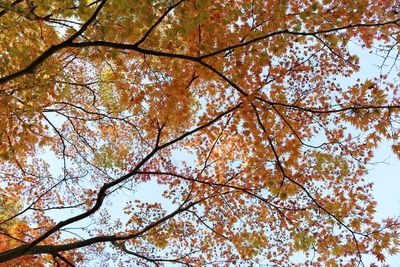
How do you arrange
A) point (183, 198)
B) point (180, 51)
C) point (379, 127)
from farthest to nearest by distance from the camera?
point (183, 198), point (180, 51), point (379, 127)

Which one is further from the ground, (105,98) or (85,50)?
(105,98)

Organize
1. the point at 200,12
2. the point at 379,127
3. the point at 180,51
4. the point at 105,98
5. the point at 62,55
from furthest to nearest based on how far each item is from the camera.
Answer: the point at 105,98 → the point at 62,55 → the point at 180,51 → the point at 379,127 → the point at 200,12

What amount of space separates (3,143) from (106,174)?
4.23 metres

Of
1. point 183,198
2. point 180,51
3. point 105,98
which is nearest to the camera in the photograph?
point 180,51

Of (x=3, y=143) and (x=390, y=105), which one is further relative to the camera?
(x=3, y=143)

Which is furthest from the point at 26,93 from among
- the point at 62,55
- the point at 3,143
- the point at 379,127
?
the point at 379,127

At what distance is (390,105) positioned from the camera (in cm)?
519

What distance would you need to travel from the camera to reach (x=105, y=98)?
1021 cm

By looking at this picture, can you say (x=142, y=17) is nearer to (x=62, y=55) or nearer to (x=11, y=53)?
(x=11, y=53)

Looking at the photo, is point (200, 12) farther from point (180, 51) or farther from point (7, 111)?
point (7, 111)

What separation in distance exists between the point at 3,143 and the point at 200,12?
445 centimetres

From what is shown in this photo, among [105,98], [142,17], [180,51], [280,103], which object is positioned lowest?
[280,103]

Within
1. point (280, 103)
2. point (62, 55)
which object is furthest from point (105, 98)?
point (280, 103)

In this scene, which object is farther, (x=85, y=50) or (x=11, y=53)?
(x=85, y=50)
